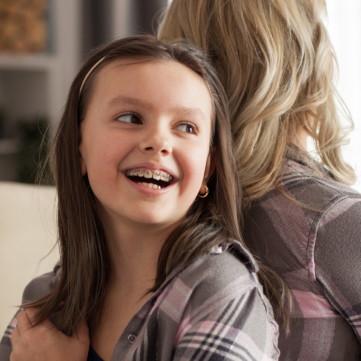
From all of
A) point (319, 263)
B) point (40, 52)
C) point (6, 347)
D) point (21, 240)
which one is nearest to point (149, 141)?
point (319, 263)

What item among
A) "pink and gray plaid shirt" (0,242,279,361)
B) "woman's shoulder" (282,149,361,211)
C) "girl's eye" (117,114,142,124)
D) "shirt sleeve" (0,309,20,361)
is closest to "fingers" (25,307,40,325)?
"shirt sleeve" (0,309,20,361)

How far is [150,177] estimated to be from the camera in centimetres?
77

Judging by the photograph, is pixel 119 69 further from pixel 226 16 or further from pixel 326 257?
pixel 326 257

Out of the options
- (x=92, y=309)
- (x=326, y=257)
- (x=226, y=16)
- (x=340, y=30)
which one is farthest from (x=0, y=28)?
(x=326, y=257)

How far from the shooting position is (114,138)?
30.5 inches

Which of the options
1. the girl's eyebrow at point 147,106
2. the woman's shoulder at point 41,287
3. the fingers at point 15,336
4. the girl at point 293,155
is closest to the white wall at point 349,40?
the girl at point 293,155

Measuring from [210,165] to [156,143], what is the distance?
0.58ft

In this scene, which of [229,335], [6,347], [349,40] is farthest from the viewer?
[349,40]

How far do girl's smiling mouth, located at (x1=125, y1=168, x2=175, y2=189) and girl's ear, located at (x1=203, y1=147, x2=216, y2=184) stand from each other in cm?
11

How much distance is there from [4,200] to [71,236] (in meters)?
0.61

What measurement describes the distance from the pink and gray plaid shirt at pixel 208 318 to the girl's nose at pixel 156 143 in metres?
0.20

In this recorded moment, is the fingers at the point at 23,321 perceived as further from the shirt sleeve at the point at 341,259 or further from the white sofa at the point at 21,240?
the shirt sleeve at the point at 341,259

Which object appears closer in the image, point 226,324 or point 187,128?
point 226,324

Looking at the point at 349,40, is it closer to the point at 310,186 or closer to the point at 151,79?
the point at 310,186
